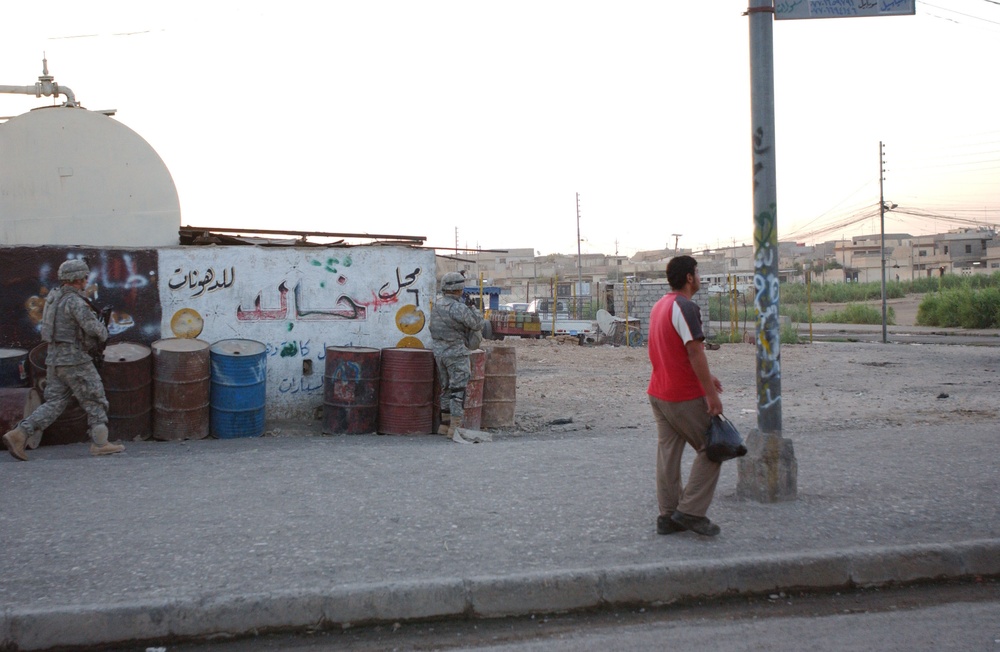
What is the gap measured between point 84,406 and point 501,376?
14.7 ft

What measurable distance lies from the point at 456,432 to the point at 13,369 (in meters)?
4.66

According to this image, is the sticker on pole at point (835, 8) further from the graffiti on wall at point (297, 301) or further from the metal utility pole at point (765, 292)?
the graffiti on wall at point (297, 301)

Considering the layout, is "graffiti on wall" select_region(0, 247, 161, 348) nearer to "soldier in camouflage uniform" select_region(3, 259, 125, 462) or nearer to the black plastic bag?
"soldier in camouflage uniform" select_region(3, 259, 125, 462)

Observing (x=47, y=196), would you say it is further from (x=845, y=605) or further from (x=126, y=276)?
(x=845, y=605)

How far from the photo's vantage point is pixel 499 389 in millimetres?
10219

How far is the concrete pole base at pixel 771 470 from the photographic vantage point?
19.8ft

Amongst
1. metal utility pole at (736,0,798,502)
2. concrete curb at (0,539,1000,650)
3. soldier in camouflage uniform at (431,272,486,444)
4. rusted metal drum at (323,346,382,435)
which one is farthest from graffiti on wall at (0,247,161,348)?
metal utility pole at (736,0,798,502)

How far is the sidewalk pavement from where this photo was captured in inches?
170

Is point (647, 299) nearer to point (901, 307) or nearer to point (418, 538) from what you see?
point (418, 538)

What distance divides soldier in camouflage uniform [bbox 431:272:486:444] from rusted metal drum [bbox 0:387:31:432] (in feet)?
13.6

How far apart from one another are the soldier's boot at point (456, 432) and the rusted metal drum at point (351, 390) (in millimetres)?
920

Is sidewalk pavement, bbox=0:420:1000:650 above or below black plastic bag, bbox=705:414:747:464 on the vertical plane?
below

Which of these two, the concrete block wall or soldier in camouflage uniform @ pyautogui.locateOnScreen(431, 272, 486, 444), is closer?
soldier in camouflage uniform @ pyautogui.locateOnScreen(431, 272, 486, 444)

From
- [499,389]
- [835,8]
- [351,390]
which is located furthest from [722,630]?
[499,389]
